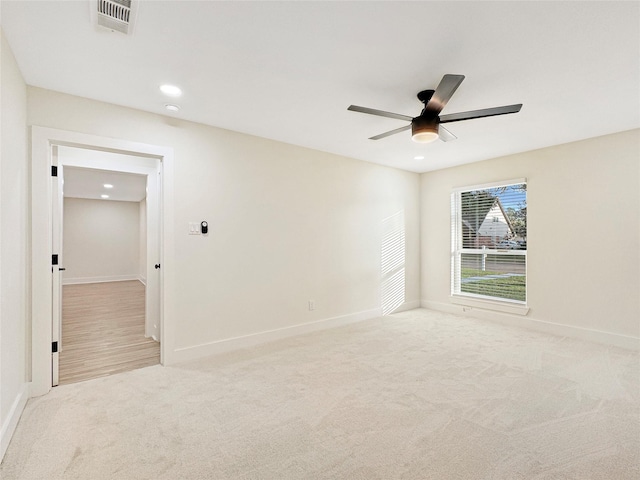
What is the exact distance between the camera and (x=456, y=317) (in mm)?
5102

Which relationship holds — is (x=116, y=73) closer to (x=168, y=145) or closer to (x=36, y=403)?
(x=168, y=145)

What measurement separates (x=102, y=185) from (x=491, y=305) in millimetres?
8572

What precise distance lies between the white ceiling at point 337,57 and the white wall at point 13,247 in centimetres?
30

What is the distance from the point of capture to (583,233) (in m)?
4.00

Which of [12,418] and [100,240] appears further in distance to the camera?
[100,240]

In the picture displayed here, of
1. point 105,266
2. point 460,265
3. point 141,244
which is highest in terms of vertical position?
point 141,244

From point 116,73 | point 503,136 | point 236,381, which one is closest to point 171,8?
point 116,73

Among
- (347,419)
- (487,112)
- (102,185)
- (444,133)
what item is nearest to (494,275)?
(444,133)

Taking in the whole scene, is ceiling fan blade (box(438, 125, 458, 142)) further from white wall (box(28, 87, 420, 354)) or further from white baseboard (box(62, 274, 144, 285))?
white baseboard (box(62, 274, 144, 285))

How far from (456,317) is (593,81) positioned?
3610 millimetres

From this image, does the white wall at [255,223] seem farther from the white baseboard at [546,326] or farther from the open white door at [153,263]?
the white baseboard at [546,326]

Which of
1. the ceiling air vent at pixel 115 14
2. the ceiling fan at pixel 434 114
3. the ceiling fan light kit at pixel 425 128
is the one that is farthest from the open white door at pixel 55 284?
the ceiling fan light kit at pixel 425 128

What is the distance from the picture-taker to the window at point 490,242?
15.3 ft

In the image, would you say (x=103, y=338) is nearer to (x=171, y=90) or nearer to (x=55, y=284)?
(x=55, y=284)
